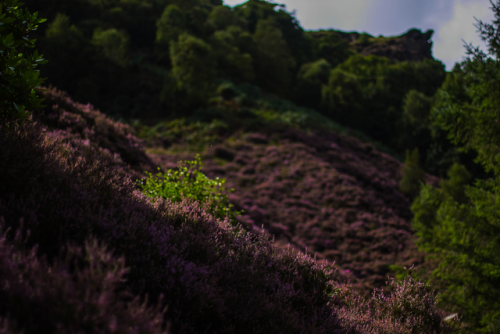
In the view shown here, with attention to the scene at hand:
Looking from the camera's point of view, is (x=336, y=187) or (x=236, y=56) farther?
(x=236, y=56)

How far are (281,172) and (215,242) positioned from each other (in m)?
16.8

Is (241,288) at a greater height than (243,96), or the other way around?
(243,96)

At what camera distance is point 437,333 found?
3938 millimetres

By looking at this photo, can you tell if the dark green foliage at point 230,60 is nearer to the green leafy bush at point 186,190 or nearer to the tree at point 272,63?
the tree at point 272,63

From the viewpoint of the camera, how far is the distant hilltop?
69.8 m

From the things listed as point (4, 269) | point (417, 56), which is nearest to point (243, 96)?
point (4, 269)

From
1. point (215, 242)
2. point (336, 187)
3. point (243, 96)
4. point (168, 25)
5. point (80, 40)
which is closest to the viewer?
point (215, 242)

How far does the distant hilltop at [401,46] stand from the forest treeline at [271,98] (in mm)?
15423

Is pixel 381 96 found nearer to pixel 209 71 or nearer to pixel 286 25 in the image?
pixel 286 25

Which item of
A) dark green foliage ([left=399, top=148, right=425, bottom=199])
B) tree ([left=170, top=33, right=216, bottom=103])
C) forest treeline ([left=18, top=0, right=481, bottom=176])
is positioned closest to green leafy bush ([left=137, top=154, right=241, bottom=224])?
dark green foliage ([left=399, top=148, right=425, bottom=199])

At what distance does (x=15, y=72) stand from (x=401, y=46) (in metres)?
84.8

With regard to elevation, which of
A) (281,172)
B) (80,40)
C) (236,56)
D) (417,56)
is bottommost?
(281,172)

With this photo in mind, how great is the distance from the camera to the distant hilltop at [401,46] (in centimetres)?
6981

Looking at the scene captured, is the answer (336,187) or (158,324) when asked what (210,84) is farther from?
(158,324)
